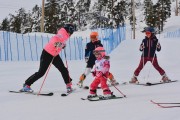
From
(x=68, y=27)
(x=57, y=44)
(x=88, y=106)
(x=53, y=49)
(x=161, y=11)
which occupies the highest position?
(x=161, y=11)

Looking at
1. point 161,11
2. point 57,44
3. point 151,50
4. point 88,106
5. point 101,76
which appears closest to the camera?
point 88,106

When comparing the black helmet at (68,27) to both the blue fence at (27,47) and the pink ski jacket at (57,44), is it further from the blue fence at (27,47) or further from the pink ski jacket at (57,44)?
the blue fence at (27,47)

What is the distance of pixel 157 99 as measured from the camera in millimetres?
6723

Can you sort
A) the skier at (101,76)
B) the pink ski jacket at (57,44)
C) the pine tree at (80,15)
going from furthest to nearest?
the pine tree at (80,15)
the pink ski jacket at (57,44)
the skier at (101,76)

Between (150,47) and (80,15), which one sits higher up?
(80,15)

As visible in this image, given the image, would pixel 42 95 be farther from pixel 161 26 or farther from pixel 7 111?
pixel 161 26

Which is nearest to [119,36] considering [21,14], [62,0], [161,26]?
[161,26]

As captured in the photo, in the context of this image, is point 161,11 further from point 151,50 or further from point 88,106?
point 88,106

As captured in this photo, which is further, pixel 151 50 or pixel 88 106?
pixel 151 50

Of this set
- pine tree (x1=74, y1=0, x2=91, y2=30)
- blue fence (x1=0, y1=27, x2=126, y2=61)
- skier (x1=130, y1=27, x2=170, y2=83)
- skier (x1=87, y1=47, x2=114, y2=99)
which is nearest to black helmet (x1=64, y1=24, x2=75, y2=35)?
skier (x1=87, y1=47, x2=114, y2=99)

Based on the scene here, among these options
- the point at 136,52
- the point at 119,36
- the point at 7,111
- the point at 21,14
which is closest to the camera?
the point at 7,111

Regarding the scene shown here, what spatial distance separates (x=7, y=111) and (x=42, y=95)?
5.83 ft

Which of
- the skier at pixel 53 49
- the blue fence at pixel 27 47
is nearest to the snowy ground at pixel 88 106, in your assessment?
the skier at pixel 53 49

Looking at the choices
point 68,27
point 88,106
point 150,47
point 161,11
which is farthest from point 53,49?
point 161,11
